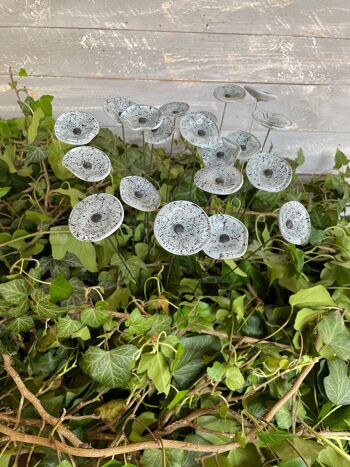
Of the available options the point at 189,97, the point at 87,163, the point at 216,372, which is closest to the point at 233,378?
the point at 216,372

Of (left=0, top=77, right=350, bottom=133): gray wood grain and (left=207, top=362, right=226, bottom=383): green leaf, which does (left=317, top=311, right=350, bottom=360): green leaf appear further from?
(left=0, top=77, right=350, bottom=133): gray wood grain

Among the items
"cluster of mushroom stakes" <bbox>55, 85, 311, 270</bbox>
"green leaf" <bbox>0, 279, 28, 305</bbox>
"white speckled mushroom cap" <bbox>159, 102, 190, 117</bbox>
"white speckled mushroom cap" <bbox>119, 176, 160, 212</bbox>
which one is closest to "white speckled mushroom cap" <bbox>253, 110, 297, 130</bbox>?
"cluster of mushroom stakes" <bbox>55, 85, 311, 270</bbox>

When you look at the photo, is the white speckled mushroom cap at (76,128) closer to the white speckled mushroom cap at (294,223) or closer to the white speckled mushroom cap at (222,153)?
the white speckled mushroom cap at (222,153)

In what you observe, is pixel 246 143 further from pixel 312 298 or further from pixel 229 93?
pixel 312 298

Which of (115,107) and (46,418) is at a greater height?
(115,107)

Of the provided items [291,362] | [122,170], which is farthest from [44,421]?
[122,170]

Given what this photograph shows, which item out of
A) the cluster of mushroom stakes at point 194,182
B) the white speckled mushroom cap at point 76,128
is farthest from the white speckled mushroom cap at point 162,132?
the white speckled mushroom cap at point 76,128
